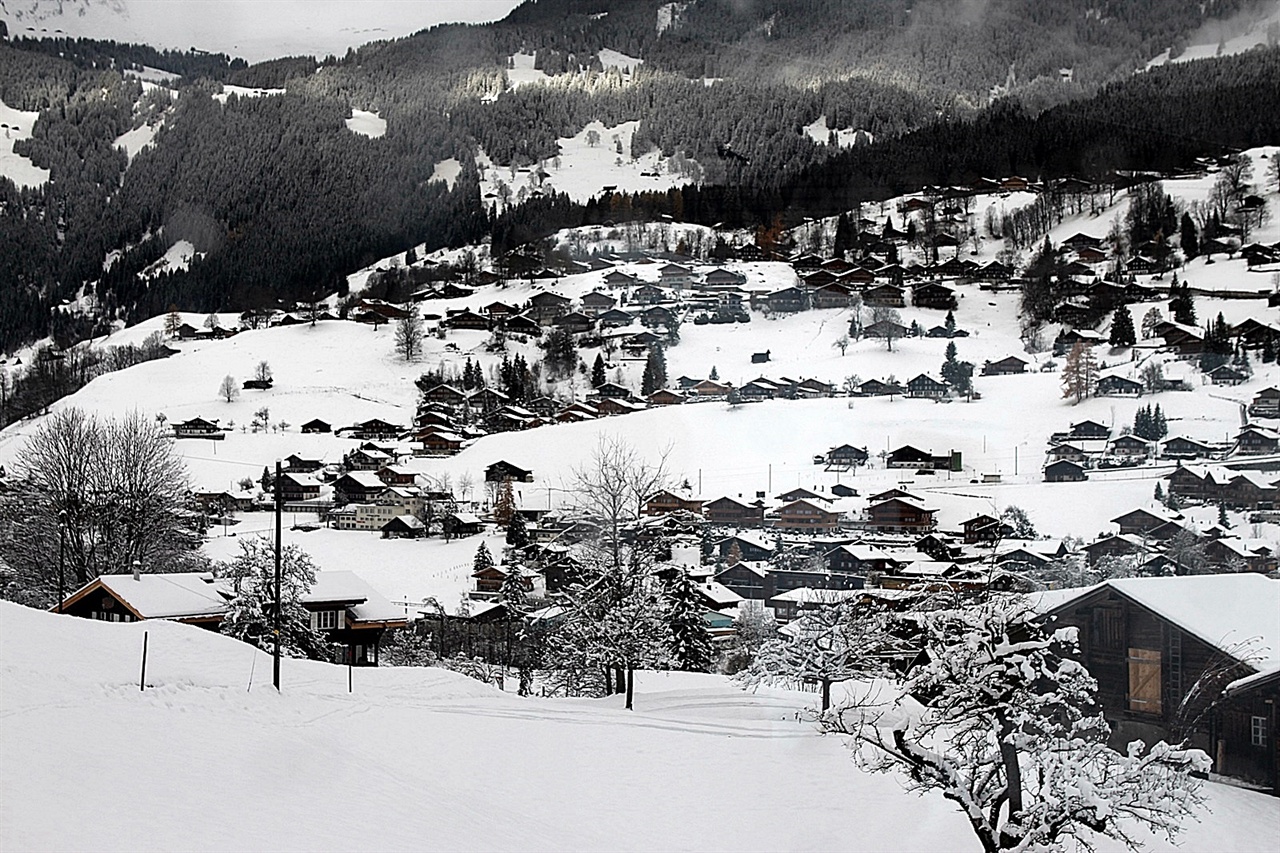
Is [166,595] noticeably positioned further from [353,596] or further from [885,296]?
[885,296]

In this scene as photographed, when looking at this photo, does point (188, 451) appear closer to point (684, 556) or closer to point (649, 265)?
point (684, 556)

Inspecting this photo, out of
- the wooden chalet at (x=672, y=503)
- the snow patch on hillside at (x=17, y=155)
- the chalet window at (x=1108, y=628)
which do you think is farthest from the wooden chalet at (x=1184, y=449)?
the snow patch on hillside at (x=17, y=155)

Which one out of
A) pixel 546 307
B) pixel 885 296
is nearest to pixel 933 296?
pixel 885 296

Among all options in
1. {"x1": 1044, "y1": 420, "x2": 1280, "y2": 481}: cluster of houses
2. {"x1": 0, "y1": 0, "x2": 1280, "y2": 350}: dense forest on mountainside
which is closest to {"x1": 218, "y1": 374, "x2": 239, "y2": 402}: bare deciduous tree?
{"x1": 0, "y1": 0, "x2": 1280, "y2": 350}: dense forest on mountainside

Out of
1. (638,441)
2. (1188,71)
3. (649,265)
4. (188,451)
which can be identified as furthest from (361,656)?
(1188,71)

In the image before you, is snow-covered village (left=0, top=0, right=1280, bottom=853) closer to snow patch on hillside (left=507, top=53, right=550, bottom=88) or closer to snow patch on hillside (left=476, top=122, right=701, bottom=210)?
snow patch on hillside (left=476, top=122, right=701, bottom=210)

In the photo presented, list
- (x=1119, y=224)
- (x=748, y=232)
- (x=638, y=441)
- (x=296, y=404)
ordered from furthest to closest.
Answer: (x=748, y=232) → (x=1119, y=224) → (x=296, y=404) → (x=638, y=441)
